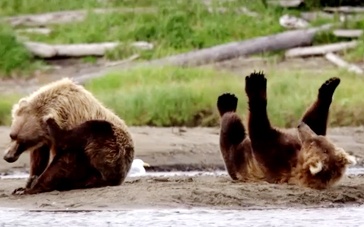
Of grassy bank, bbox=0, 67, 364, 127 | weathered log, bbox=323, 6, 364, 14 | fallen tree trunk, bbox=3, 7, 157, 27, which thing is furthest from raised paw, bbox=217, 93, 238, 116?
weathered log, bbox=323, 6, 364, 14

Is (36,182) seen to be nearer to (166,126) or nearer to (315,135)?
(315,135)

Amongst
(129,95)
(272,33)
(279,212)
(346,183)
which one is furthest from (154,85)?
(279,212)

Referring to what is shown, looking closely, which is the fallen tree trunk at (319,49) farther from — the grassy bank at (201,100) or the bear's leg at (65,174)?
the bear's leg at (65,174)

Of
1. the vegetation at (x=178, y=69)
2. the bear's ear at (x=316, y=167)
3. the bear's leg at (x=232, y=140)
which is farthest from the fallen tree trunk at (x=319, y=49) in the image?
the bear's ear at (x=316, y=167)

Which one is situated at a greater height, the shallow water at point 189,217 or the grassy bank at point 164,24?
the shallow water at point 189,217

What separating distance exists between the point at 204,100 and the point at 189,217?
6.18 meters

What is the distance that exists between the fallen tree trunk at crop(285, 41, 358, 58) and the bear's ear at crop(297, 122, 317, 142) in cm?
930

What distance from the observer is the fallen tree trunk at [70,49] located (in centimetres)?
1766

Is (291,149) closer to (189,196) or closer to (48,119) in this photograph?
(189,196)

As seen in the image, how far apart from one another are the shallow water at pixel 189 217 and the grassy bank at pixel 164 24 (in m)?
9.87

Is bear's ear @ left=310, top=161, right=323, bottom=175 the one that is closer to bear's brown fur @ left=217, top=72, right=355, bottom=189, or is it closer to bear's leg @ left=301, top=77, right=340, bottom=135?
bear's brown fur @ left=217, top=72, right=355, bottom=189

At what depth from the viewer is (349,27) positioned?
1859cm

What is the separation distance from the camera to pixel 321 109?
8.59 meters

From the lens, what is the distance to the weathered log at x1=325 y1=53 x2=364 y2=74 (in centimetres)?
1631
